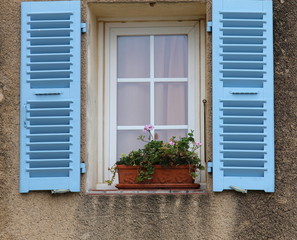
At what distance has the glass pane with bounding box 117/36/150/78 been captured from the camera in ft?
25.5

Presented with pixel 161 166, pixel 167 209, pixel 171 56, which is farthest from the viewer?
pixel 171 56

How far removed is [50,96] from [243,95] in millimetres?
1550

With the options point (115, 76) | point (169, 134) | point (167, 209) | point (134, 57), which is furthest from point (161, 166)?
point (134, 57)

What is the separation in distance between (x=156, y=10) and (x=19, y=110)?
1.44 metres

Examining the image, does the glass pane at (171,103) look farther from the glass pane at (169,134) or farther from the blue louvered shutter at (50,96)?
the blue louvered shutter at (50,96)

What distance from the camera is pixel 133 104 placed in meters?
7.73

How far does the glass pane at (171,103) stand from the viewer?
7684 millimetres

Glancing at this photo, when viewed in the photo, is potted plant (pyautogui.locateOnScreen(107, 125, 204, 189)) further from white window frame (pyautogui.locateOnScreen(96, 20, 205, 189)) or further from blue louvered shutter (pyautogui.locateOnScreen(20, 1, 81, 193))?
blue louvered shutter (pyautogui.locateOnScreen(20, 1, 81, 193))

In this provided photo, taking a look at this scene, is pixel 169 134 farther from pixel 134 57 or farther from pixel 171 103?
pixel 134 57

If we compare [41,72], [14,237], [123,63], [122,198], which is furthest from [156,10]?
[14,237]

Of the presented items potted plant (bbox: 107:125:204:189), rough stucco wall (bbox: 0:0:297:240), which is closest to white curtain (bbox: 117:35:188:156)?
potted plant (bbox: 107:125:204:189)

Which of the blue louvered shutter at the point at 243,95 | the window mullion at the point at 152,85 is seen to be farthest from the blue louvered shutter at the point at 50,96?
the blue louvered shutter at the point at 243,95

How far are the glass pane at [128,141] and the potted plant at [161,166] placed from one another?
396mm

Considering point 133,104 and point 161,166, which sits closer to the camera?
point 161,166
